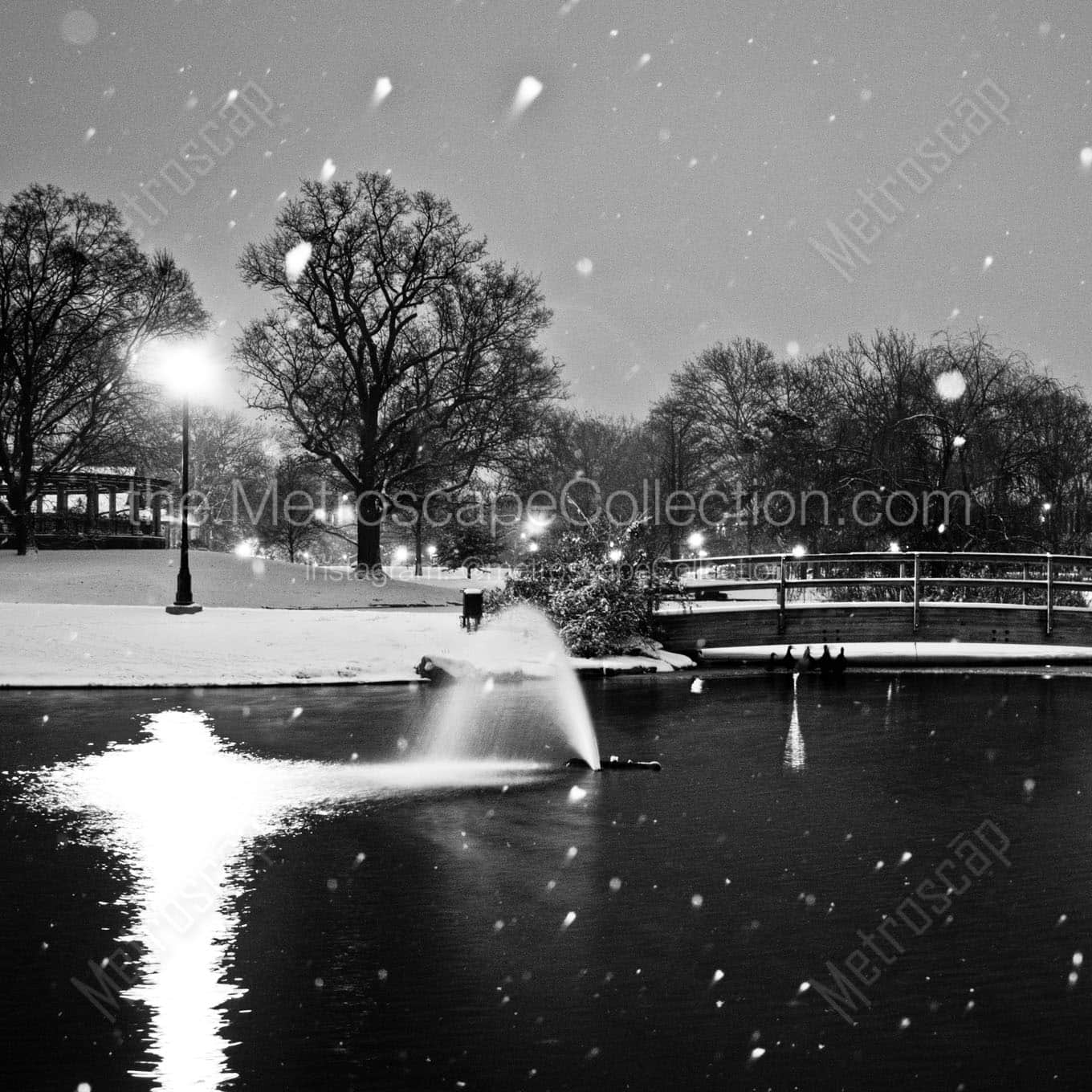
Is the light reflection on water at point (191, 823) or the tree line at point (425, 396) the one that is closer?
the light reflection on water at point (191, 823)

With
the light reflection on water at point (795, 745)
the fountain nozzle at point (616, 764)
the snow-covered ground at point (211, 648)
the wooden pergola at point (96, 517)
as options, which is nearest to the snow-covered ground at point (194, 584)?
the wooden pergola at point (96, 517)

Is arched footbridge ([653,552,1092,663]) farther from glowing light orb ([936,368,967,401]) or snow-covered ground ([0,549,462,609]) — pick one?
snow-covered ground ([0,549,462,609])

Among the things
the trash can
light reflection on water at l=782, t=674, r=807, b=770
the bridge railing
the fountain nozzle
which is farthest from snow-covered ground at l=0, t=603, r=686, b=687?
the fountain nozzle

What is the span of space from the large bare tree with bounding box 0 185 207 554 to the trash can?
22928mm

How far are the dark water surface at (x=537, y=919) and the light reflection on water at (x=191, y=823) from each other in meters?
0.03

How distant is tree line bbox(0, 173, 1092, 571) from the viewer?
40.5 meters

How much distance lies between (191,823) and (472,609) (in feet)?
58.7

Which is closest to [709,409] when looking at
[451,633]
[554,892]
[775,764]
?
[451,633]

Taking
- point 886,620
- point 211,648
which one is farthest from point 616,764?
point 886,620

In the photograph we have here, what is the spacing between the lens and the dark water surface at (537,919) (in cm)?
507

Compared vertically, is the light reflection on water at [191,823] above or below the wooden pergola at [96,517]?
below

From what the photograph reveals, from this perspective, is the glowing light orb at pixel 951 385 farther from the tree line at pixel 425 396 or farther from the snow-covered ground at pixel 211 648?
the snow-covered ground at pixel 211 648

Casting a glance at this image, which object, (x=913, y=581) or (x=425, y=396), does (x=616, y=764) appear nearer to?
(x=913, y=581)

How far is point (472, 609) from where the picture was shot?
27359 mm
